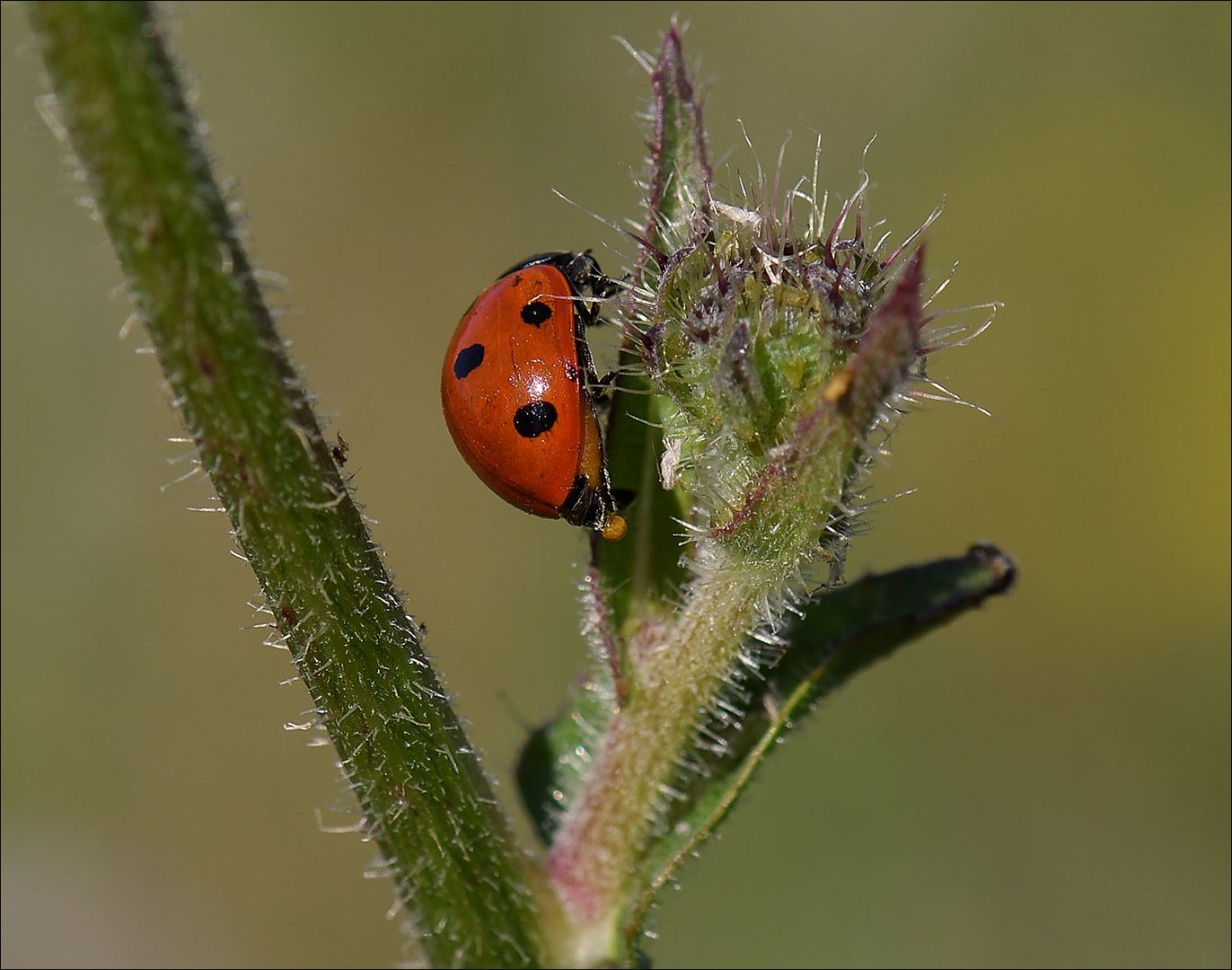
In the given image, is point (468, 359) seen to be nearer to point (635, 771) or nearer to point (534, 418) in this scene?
point (534, 418)

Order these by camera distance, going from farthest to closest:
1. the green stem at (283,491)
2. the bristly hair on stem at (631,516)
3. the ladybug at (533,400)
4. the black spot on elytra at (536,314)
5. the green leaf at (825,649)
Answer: the black spot on elytra at (536,314), the ladybug at (533,400), the green leaf at (825,649), the bristly hair on stem at (631,516), the green stem at (283,491)

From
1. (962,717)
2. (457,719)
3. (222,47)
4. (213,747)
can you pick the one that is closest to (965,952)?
(962,717)

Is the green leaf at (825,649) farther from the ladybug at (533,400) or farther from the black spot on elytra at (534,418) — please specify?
the black spot on elytra at (534,418)

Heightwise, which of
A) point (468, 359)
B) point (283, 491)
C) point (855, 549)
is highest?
point (855, 549)

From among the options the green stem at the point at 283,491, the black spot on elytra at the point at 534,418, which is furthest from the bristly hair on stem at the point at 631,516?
the black spot on elytra at the point at 534,418

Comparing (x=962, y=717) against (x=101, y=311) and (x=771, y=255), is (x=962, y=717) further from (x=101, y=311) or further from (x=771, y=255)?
(x=101, y=311)

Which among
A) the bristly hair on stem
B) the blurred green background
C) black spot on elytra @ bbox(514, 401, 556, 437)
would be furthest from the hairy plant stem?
the blurred green background

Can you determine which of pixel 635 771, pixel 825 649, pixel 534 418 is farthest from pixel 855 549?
pixel 635 771

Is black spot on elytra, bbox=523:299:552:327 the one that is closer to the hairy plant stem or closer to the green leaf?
the hairy plant stem
